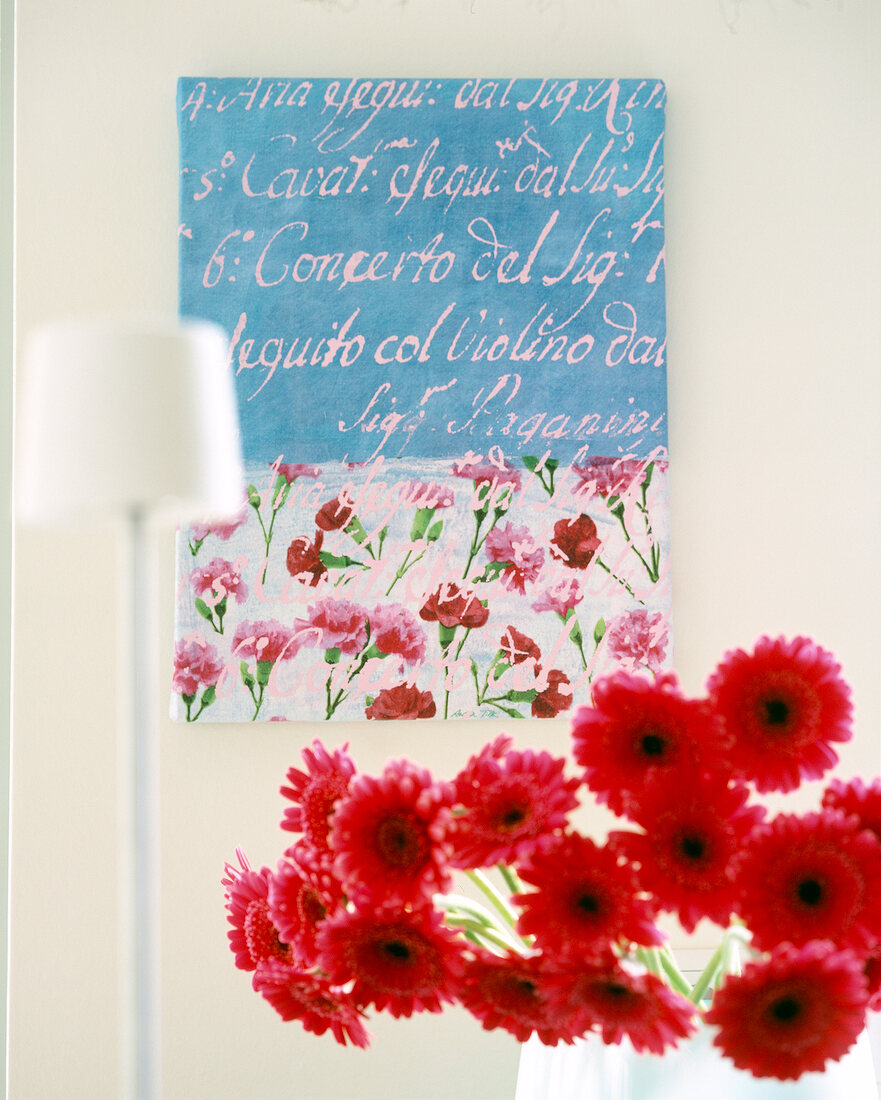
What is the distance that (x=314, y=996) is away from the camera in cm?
52

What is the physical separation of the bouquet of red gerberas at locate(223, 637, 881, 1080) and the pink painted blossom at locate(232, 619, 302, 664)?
0.72 metres

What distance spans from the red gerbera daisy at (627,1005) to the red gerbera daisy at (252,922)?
0.59 ft

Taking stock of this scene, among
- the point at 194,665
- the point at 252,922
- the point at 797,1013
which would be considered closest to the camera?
the point at 797,1013

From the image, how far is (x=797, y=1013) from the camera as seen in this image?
456 mm

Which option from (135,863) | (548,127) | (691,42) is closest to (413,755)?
(135,863)

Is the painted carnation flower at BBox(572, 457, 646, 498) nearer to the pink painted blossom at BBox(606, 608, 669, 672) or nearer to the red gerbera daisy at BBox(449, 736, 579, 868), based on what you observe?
the pink painted blossom at BBox(606, 608, 669, 672)

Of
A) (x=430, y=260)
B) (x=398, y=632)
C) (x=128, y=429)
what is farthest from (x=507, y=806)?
(x=430, y=260)

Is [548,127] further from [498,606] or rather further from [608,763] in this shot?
[608,763]

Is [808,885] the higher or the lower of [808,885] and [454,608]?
the lower

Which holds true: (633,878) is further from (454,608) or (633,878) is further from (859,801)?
Result: (454,608)

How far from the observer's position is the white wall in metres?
1.24

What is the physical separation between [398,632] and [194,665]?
252 mm

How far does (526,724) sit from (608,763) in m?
0.78

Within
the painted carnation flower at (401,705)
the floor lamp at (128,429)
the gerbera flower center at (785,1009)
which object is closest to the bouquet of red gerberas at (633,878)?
the gerbera flower center at (785,1009)
